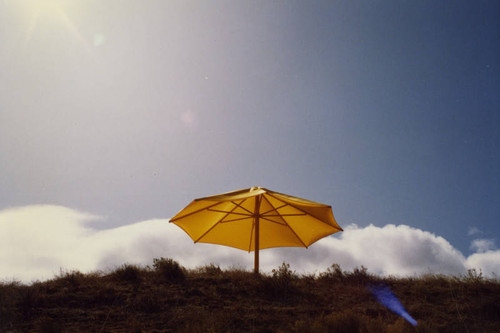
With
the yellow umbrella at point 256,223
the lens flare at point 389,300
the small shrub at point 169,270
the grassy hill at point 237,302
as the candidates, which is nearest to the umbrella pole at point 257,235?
the yellow umbrella at point 256,223

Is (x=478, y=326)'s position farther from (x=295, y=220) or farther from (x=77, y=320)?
(x=77, y=320)

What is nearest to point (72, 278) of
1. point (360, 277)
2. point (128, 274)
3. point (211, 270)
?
point (128, 274)

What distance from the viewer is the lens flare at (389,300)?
23.8 feet

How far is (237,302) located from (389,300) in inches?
159

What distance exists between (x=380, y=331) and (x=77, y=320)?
6.18m

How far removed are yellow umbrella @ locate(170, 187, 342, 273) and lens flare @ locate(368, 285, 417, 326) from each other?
84.1 inches

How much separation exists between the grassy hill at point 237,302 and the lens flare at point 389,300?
0.17m

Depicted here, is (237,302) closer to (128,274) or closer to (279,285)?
(279,285)

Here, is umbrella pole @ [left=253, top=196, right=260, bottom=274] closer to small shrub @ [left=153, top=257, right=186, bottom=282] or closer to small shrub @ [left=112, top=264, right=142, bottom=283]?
small shrub @ [left=153, top=257, right=186, bottom=282]

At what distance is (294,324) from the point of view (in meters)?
6.49

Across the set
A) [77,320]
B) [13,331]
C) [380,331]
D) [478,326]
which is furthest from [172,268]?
[478,326]

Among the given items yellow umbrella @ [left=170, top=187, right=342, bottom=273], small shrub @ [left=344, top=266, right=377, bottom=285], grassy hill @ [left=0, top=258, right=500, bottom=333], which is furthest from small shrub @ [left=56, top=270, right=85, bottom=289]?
small shrub @ [left=344, top=266, right=377, bottom=285]

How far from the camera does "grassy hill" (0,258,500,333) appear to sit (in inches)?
249

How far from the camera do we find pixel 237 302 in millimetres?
7922
